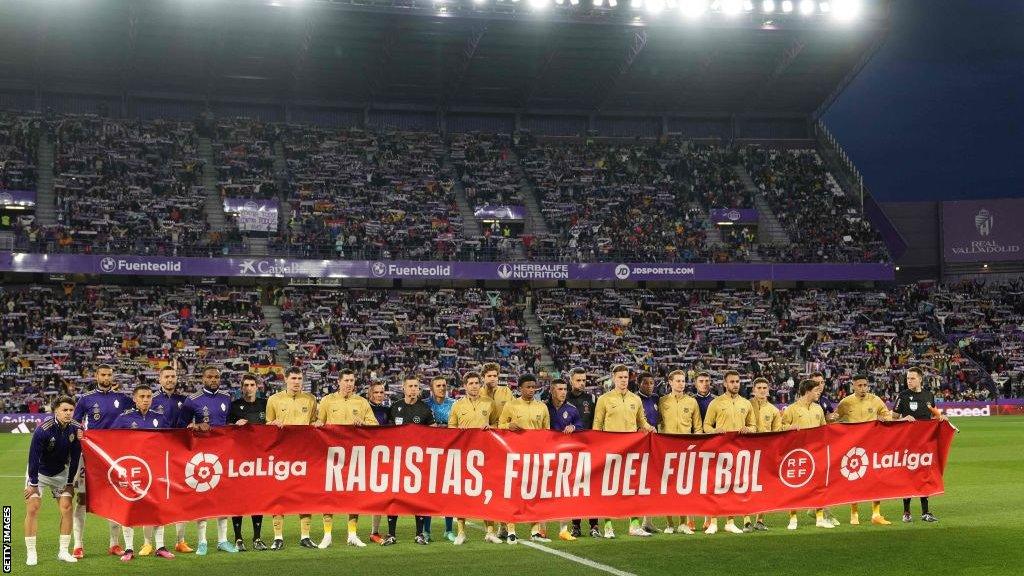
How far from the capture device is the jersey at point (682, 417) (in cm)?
1433

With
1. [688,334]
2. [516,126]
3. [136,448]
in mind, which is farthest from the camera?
[516,126]

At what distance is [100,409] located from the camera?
1279 cm

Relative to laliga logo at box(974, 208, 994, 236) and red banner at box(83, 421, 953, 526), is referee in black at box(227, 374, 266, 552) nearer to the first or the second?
red banner at box(83, 421, 953, 526)

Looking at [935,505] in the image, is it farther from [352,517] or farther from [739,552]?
[352,517]

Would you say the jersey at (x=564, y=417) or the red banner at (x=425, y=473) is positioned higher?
the jersey at (x=564, y=417)

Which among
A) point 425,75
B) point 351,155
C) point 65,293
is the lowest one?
point 65,293

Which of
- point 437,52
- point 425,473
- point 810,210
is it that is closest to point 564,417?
point 425,473

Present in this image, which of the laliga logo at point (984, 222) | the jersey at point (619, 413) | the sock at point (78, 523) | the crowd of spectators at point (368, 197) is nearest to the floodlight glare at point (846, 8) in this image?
the laliga logo at point (984, 222)

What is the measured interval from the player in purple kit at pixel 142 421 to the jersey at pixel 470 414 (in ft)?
12.2

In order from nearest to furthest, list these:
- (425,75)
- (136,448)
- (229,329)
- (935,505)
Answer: (136,448) → (935,505) → (229,329) → (425,75)

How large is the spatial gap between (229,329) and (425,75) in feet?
57.5

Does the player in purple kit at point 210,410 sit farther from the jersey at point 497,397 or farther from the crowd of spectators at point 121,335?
the crowd of spectators at point 121,335

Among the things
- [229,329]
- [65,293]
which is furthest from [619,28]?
[65,293]

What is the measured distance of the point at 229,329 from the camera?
1613 inches
